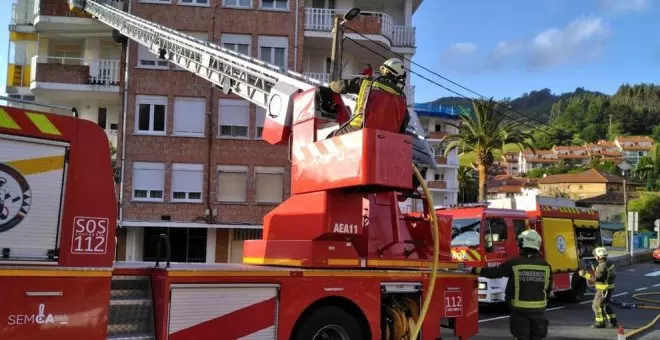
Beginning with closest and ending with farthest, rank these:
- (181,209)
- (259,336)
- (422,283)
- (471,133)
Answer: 1. (259,336)
2. (422,283)
3. (181,209)
4. (471,133)

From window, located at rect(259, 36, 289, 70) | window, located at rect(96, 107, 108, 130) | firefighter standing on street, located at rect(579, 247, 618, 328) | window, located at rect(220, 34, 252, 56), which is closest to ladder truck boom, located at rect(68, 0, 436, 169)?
window, located at rect(220, 34, 252, 56)

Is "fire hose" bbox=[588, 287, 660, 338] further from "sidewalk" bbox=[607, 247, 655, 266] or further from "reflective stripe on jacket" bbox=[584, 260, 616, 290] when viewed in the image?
"sidewalk" bbox=[607, 247, 655, 266]

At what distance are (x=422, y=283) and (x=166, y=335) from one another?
343 cm

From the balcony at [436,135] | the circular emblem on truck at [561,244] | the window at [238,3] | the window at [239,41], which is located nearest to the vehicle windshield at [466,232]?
the circular emblem on truck at [561,244]

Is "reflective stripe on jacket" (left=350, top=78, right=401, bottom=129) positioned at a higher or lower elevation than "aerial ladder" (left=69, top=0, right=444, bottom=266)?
higher

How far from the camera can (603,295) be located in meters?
12.9

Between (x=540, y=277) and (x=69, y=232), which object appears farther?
(x=540, y=277)

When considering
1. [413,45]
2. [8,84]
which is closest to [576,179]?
[413,45]

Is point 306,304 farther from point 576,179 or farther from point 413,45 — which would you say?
point 576,179

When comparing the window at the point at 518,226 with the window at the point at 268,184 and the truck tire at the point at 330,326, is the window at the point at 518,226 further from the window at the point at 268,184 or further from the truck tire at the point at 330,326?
the window at the point at 268,184

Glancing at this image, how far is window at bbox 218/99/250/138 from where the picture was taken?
27.0 meters

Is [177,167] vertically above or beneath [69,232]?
above

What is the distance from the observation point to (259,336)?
6266 millimetres

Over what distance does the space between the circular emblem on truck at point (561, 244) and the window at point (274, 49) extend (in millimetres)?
14238
